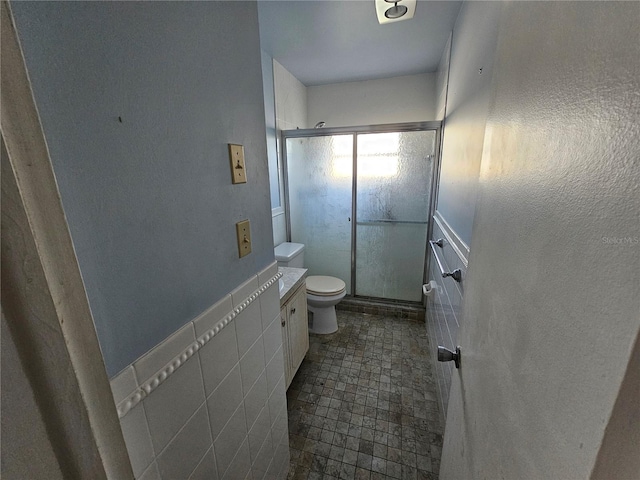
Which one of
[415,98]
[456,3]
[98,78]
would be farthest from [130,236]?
[415,98]

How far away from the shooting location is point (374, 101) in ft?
8.91

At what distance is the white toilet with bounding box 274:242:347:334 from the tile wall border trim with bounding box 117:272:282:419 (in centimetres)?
139

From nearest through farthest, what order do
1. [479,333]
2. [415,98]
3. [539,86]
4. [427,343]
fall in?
[539,86] < [479,333] < [427,343] < [415,98]

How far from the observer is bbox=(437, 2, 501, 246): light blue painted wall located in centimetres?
102

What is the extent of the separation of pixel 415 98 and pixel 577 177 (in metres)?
2.75

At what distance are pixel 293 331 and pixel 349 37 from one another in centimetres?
209

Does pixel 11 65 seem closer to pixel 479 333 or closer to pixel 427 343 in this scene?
pixel 479 333

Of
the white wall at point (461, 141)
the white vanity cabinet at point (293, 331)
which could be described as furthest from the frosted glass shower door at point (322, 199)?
the white vanity cabinet at point (293, 331)

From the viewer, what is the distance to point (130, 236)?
491mm

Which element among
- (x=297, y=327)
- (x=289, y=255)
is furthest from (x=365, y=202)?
(x=297, y=327)

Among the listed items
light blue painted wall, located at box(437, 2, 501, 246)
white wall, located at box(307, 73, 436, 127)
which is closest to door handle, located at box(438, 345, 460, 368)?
→ light blue painted wall, located at box(437, 2, 501, 246)

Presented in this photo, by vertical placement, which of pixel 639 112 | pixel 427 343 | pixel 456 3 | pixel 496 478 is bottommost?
pixel 427 343

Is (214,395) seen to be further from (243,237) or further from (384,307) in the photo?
(384,307)

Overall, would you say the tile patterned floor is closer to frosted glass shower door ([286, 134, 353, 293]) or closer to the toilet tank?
the toilet tank
